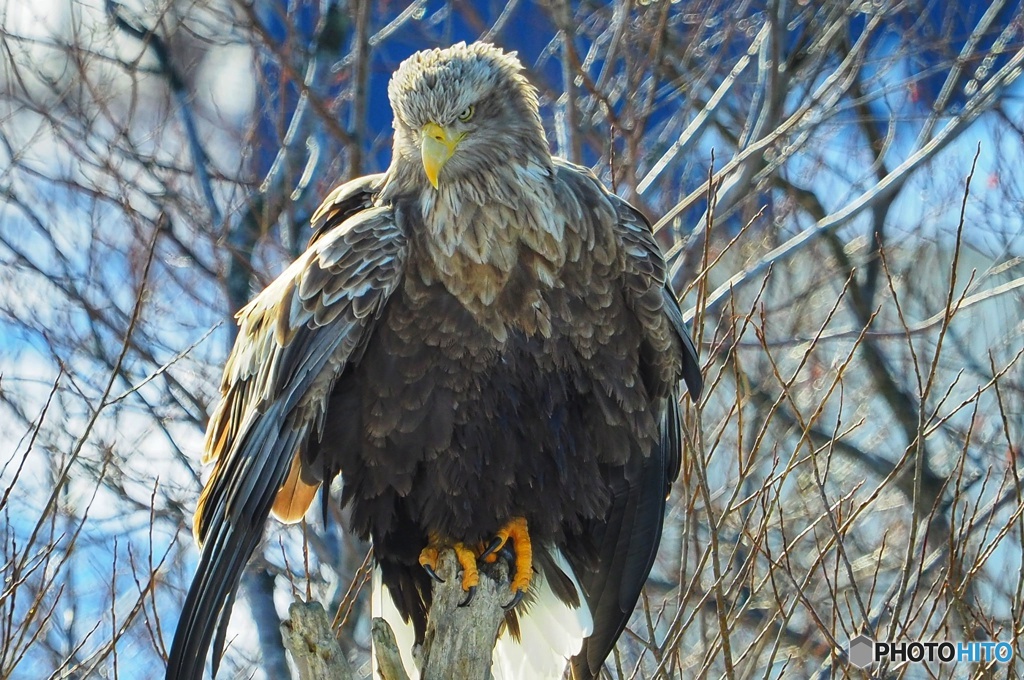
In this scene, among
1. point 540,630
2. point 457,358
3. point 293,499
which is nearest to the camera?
point 457,358

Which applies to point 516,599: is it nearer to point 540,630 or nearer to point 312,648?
point 540,630

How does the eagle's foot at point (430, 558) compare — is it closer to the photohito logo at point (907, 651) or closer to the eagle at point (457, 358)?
the eagle at point (457, 358)

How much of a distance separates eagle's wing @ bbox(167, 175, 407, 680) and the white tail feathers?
635mm

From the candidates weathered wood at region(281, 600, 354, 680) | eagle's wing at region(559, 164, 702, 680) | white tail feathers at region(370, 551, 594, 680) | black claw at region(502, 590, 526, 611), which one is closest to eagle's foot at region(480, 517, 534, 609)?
black claw at region(502, 590, 526, 611)

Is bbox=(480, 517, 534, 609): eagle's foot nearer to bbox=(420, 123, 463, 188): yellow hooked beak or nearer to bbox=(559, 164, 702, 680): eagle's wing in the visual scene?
bbox=(559, 164, 702, 680): eagle's wing

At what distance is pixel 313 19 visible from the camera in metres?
6.97

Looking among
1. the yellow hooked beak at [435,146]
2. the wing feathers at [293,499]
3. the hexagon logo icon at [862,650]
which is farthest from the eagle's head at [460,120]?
the hexagon logo icon at [862,650]

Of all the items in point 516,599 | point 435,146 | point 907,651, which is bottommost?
point 907,651

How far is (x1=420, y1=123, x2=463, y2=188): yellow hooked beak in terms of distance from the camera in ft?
11.0

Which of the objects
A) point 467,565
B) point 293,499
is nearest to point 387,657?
point 467,565

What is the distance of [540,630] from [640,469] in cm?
63

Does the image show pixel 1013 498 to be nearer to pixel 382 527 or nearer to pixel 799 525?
pixel 799 525

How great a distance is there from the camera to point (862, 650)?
3.17 metres

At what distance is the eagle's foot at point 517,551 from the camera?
367 centimetres
